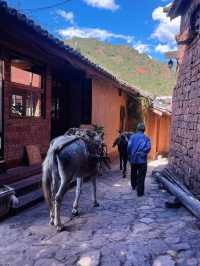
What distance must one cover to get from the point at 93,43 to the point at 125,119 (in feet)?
143

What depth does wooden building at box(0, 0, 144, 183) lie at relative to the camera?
244 inches

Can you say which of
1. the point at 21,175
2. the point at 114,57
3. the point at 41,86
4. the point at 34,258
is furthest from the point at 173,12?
the point at 114,57

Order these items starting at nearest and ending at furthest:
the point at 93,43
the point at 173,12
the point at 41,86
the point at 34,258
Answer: the point at 34,258 → the point at 41,86 → the point at 173,12 → the point at 93,43

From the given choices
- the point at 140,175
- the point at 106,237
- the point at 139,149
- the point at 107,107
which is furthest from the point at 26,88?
the point at 107,107

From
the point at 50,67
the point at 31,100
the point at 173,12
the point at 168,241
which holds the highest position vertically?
the point at 173,12

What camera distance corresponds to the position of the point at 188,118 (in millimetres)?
7625

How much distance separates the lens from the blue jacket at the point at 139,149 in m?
7.41

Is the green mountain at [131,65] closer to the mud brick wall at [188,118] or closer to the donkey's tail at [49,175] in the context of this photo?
the mud brick wall at [188,118]

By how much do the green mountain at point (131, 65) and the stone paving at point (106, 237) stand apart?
1347 inches

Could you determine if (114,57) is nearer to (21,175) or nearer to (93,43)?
(93,43)

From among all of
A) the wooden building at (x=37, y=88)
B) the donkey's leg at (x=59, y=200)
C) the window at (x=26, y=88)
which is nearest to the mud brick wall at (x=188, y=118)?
the wooden building at (x=37, y=88)

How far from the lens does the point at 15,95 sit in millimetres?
7312

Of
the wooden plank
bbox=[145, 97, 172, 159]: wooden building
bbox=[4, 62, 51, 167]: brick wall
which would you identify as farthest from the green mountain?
the wooden plank

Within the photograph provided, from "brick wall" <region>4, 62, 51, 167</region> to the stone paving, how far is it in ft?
5.86
